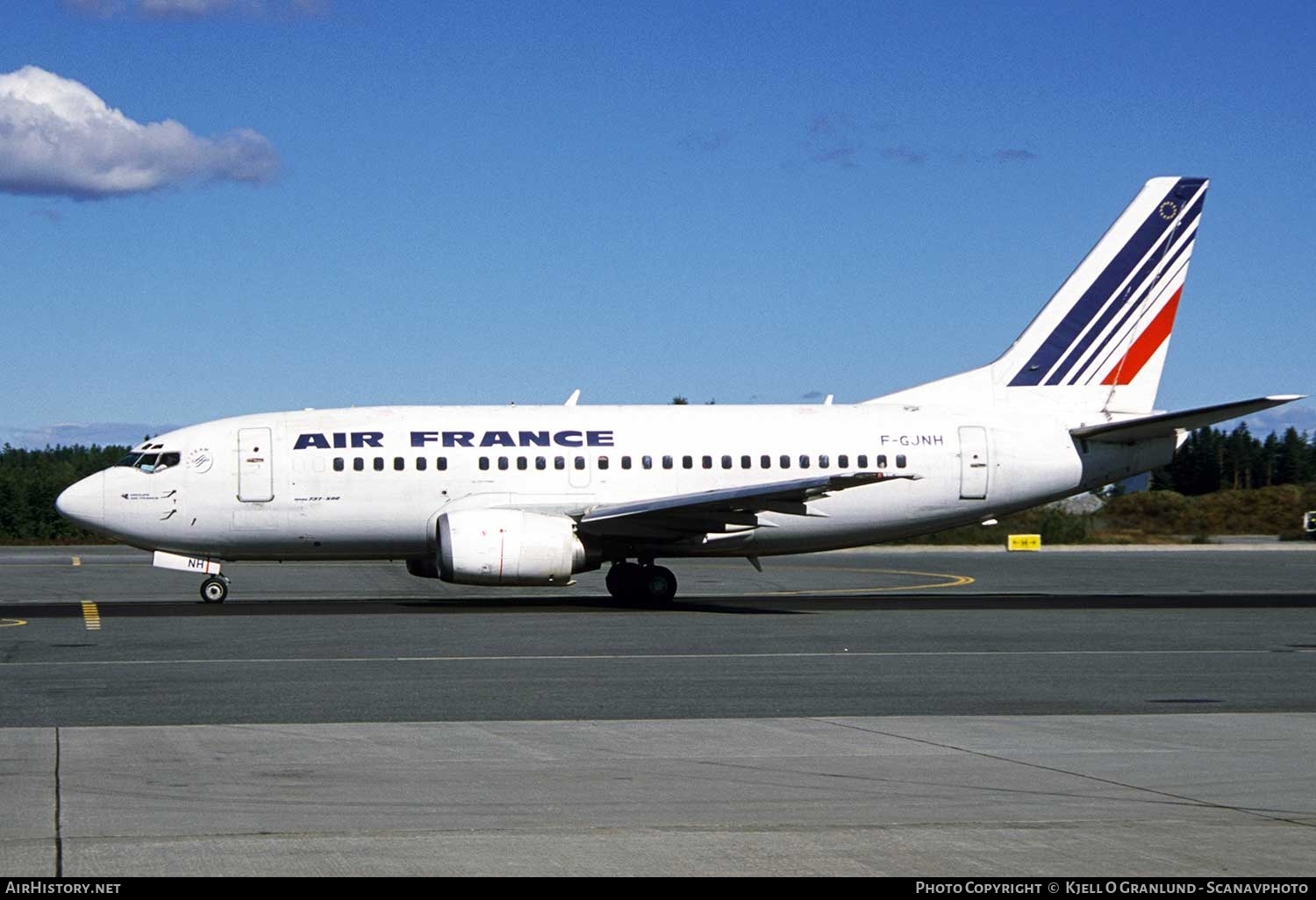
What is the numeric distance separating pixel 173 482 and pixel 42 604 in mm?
3619

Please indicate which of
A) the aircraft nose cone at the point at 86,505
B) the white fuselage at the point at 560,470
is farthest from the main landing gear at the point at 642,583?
the aircraft nose cone at the point at 86,505

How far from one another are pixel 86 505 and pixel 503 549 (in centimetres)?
850

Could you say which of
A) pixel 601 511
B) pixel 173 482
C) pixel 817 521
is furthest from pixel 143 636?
pixel 817 521

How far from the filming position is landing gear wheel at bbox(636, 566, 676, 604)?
2958cm

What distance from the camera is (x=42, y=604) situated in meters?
29.8

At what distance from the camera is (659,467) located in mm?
30438

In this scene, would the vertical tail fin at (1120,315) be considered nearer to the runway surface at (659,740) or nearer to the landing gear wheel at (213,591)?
the runway surface at (659,740)

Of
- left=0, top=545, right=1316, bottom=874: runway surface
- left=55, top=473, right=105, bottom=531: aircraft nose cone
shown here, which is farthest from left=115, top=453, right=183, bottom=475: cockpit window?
left=0, top=545, right=1316, bottom=874: runway surface

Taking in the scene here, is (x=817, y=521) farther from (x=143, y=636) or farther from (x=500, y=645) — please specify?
(x=143, y=636)

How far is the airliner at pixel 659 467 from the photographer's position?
2934 cm

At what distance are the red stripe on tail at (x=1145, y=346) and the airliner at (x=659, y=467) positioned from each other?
0.06 m

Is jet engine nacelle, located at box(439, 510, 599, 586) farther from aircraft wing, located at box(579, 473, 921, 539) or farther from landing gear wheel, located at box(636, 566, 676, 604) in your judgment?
landing gear wheel, located at box(636, 566, 676, 604)

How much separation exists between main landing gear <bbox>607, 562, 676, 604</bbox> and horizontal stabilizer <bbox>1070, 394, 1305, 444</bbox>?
356 inches

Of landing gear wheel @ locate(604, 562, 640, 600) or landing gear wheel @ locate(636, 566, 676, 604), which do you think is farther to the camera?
landing gear wheel @ locate(604, 562, 640, 600)
